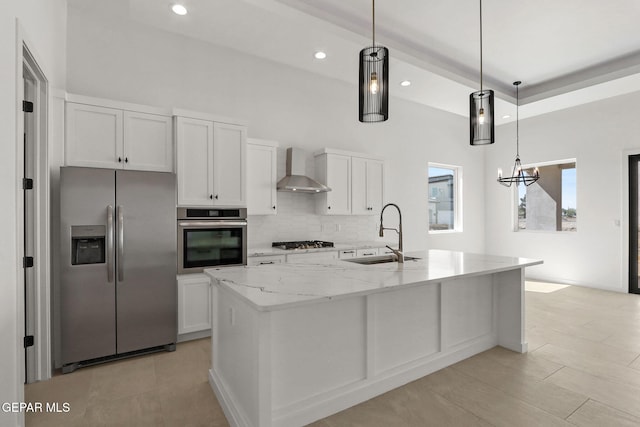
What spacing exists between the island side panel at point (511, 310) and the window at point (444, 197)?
3492 millimetres

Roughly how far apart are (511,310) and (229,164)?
3185mm

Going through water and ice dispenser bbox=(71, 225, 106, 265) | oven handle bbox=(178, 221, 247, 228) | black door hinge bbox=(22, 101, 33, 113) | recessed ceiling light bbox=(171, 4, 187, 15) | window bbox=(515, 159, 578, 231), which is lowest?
water and ice dispenser bbox=(71, 225, 106, 265)

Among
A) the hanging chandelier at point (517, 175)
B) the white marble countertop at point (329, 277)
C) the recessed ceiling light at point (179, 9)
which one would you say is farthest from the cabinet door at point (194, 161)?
the hanging chandelier at point (517, 175)

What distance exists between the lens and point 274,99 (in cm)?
456

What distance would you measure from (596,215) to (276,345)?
629 cm

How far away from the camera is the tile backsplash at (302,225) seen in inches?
175

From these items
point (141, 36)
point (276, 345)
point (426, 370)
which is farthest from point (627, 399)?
point (141, 36)

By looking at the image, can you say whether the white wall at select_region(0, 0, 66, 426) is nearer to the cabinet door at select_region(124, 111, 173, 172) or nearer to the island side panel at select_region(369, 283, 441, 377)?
the cabinet door at select_region(124, 111, 173, 172)

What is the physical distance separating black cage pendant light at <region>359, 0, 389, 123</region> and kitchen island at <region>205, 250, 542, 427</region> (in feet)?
3.86

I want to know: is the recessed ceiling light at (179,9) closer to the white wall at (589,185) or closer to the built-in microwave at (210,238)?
the built-in microwave at (210,238)

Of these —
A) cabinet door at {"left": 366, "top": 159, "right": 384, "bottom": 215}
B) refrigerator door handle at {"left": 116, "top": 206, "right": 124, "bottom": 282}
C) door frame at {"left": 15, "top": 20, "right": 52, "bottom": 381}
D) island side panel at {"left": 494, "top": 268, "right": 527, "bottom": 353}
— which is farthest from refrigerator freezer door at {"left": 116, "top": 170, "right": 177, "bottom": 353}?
island side panel at {"left": 494, "top": 268, "right": 527, "bottom": 353}

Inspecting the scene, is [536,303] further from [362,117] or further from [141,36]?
[141,36]

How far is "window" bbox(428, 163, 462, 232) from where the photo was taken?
674cm

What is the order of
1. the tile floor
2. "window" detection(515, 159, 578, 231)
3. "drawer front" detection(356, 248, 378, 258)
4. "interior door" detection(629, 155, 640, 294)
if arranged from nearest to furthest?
1. the tile floor
2. "drawer front" detection(356, 248, 378, 258)
3. "interior door" detection(629, 155, 640, 294)
4. "window" detection(515, 159, 578, 231)
